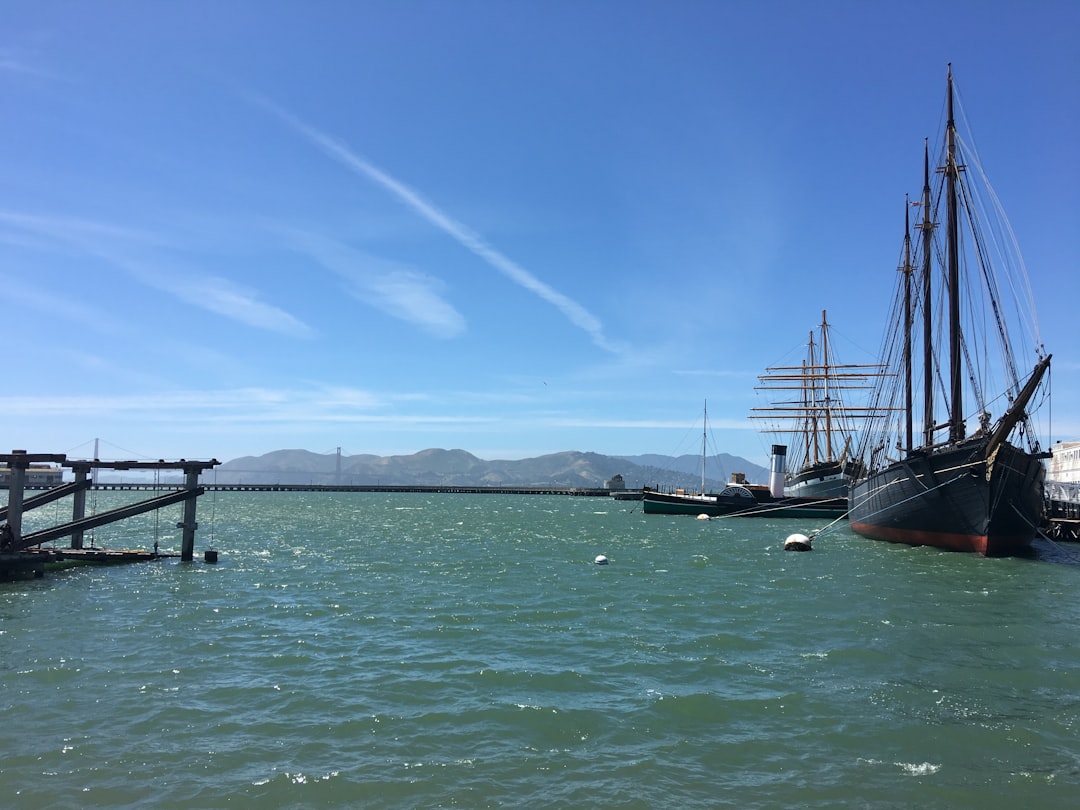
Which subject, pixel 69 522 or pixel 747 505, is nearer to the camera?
pixel 69 522

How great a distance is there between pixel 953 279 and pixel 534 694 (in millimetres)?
40580

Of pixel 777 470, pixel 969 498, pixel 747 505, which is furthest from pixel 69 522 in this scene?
pixel 777 470

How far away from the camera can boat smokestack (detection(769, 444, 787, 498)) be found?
308ft

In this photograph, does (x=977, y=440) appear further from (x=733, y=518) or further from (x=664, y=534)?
(x=733, y=518)

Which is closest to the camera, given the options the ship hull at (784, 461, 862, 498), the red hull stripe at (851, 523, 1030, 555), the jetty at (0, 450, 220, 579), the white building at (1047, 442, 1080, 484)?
the jetty at (0, 450, 220, 579)

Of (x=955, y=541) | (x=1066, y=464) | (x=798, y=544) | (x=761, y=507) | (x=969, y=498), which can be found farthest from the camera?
(x=761, y=507)

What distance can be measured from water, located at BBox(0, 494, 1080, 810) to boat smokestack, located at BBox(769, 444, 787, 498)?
6778 centimetres

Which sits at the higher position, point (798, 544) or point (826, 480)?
point (826, 480)

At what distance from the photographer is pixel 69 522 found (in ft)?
102

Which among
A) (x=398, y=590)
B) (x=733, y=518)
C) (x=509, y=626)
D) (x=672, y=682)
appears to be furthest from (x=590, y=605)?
(x=733, y=518)

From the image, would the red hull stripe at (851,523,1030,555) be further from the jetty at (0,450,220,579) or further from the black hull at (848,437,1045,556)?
the jetty at (0,450,220,579)

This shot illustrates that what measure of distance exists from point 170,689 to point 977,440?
3756 centimetres

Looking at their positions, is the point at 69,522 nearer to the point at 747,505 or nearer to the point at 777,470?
the point at 747,505

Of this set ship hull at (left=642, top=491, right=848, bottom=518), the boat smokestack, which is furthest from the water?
the boat smokestack
